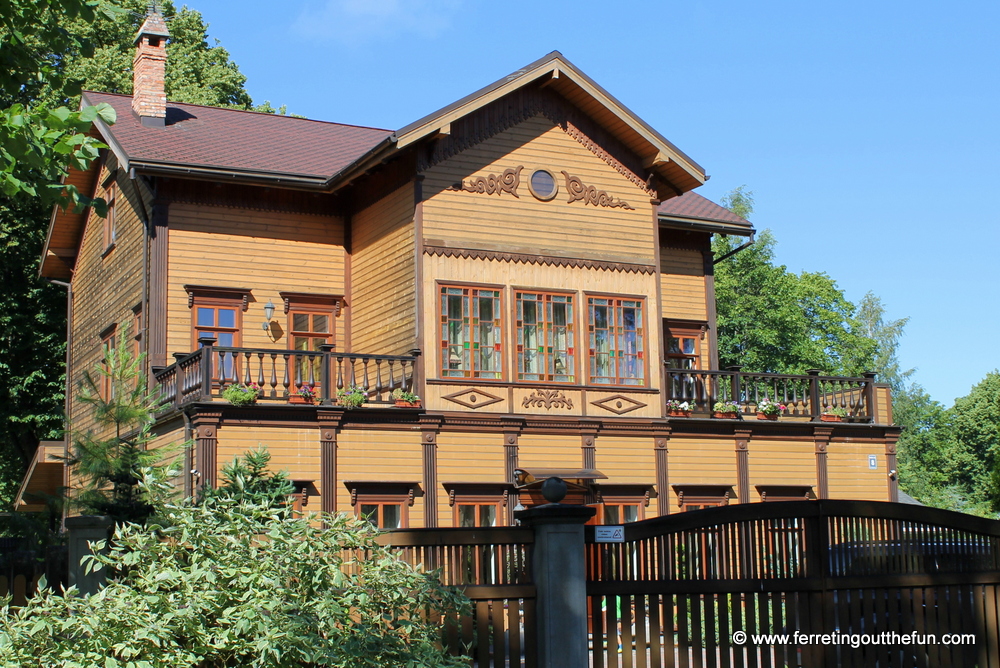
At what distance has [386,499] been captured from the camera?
20.4 metres

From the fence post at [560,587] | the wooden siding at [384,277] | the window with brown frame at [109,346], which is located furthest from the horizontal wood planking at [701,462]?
the fence post at [560,587]

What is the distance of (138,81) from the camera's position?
2498 centimetres

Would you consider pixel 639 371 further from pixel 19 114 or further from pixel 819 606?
pixel 19 114

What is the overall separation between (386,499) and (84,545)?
11.3 m

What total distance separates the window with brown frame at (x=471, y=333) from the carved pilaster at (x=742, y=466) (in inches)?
221

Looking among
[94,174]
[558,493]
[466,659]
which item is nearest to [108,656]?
[466,659]

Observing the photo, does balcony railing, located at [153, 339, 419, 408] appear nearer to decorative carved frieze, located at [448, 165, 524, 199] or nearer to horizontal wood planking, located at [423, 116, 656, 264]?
horizontal wood planking, located at [423, 116, 656, 264]

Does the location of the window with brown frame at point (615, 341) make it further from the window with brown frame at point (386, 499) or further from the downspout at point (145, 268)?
the downspout at point (145, 268)

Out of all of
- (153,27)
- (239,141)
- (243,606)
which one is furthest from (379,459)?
(243,606)

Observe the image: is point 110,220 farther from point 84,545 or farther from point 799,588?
point 799,588

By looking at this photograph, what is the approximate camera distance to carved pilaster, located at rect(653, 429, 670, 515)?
22797 millimetres

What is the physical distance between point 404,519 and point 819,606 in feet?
37.9

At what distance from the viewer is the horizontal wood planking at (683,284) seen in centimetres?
2692

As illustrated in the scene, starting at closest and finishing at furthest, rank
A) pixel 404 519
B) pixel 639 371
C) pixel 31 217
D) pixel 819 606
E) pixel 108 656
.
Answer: pixel 108 656
pixel 819 606
pixel 404 519
pixel 639 371
pixel 31 217
